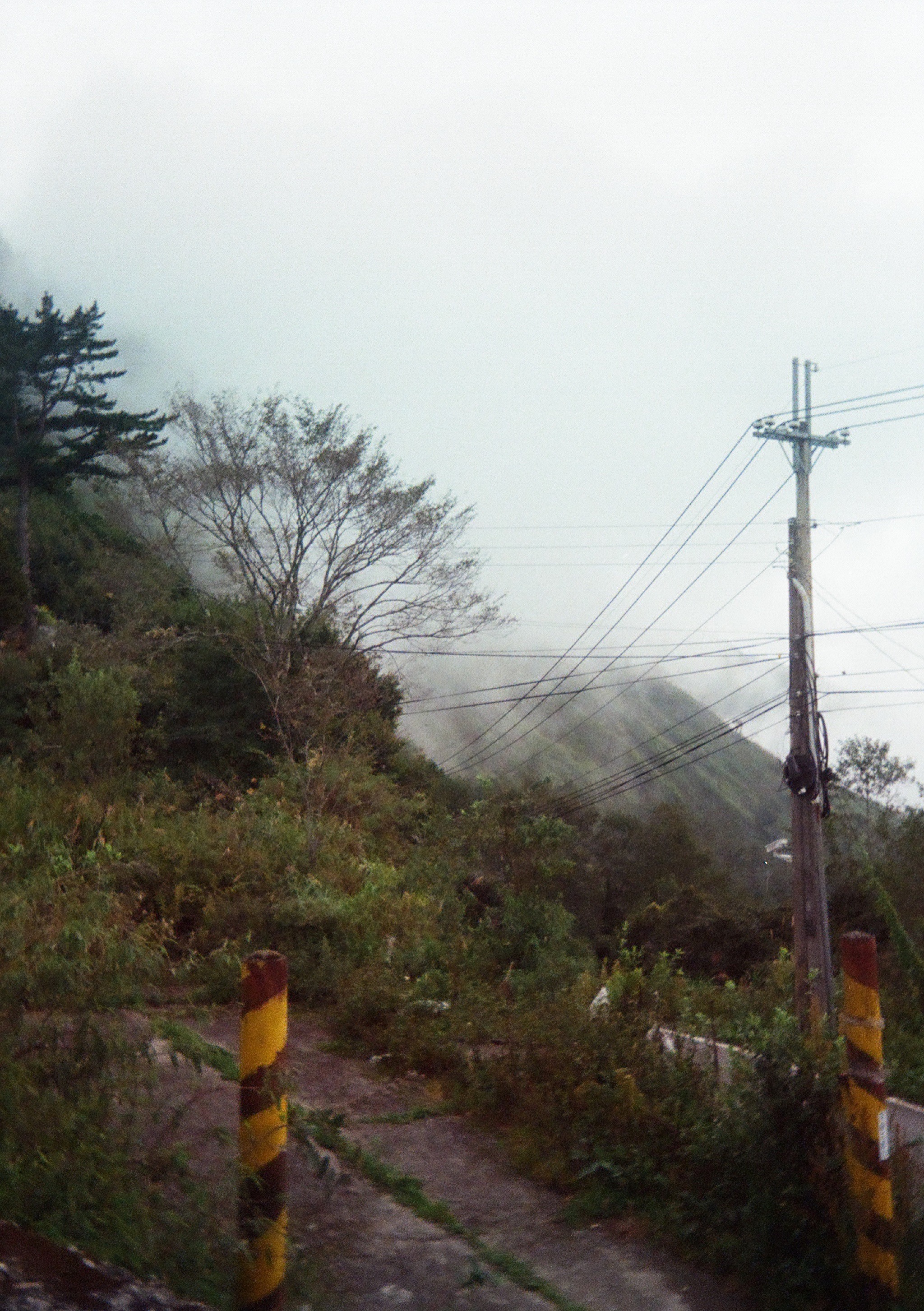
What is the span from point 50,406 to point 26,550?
6.85m

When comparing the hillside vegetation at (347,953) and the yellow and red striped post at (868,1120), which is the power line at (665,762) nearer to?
the hillside vegetation at (347,953)

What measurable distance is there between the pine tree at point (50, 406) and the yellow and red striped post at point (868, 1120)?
3606cm

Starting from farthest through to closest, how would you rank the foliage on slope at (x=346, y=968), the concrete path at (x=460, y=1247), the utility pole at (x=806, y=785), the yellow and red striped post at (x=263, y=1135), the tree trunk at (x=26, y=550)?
the tree trunk at (x=26, y=550) < the utility pole at (x=806, y=785) < the concrete path at (x=460, y=1247) < the foliage on slope at (x=346, y=968) < the yellow and red striped post at (x=263, y=1135)

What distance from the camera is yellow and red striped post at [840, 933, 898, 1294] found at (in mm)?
3115

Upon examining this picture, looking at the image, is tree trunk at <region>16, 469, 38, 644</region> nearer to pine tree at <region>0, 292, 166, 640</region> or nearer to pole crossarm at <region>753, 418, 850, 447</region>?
pine tree at <region>0, 292, 166, 640</region>

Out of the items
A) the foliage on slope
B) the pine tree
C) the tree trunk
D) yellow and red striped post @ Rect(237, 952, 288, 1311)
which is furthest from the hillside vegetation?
the pine tree

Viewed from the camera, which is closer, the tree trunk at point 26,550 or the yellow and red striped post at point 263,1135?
the yellow and red striped post at point 263,1135

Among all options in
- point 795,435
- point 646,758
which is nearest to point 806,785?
point 795,435

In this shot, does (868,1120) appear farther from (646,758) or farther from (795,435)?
(646,758)

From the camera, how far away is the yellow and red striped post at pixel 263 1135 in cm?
250

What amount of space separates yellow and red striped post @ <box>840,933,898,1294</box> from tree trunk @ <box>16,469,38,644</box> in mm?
27688

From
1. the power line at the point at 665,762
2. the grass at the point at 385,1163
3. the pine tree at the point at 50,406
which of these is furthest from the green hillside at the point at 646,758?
the grass at the point at 385,1163

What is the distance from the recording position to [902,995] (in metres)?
12.3

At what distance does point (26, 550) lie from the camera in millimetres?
35094
